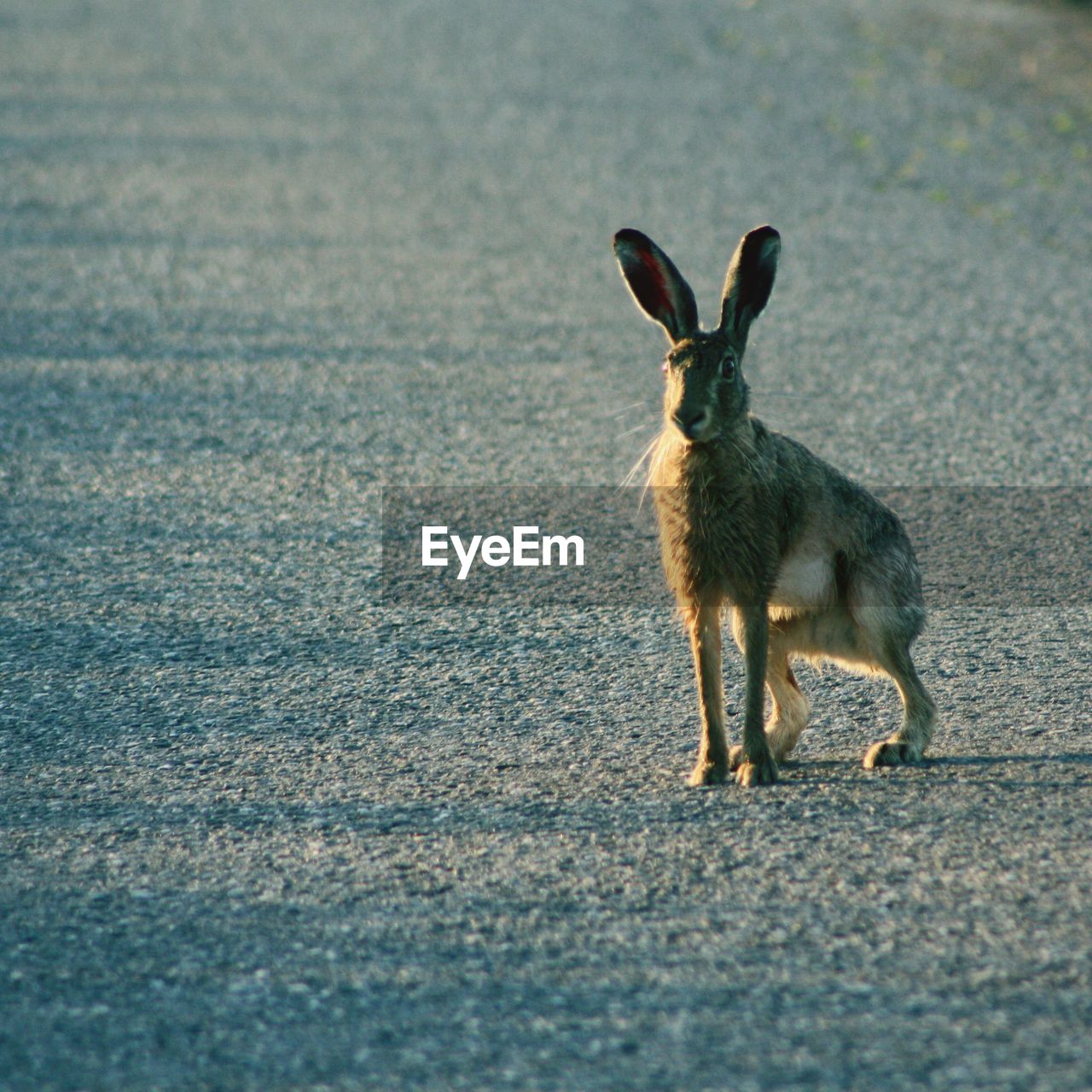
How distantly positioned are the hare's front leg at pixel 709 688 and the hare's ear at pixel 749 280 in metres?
0.72

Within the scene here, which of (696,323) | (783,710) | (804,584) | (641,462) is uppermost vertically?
(696,323)

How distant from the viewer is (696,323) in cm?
429

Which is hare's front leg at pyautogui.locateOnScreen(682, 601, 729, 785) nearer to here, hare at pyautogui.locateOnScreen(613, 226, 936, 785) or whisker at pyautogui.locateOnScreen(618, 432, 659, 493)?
hare at pyautogui.locateOnScreen(613, 226, 936, 785)

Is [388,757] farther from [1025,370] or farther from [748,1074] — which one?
[1025,370]

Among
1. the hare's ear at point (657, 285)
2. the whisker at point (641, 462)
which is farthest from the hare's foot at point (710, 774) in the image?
the hare's ear at point (657, 285)

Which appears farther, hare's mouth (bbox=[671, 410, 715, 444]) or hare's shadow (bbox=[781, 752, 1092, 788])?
hare's shadow (bbox=[781, 752, 1092, 788])

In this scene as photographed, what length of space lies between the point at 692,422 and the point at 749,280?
18.9 inches

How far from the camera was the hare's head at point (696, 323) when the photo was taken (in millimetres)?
4043

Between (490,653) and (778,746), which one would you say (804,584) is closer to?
(778,746)

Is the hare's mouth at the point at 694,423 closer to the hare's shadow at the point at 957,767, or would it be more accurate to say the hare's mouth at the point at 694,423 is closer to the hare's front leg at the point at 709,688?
the hare's front leg at the point at 709,688

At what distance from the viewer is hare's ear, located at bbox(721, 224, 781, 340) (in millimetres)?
4215

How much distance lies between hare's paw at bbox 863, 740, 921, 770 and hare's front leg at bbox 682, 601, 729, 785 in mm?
393

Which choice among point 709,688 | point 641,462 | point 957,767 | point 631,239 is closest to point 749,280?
point 631,239

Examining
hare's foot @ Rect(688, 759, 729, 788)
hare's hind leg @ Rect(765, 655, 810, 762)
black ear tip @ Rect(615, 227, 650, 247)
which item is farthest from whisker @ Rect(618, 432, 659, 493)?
hare's foot @ Rect(688, 759, 729, 788)
